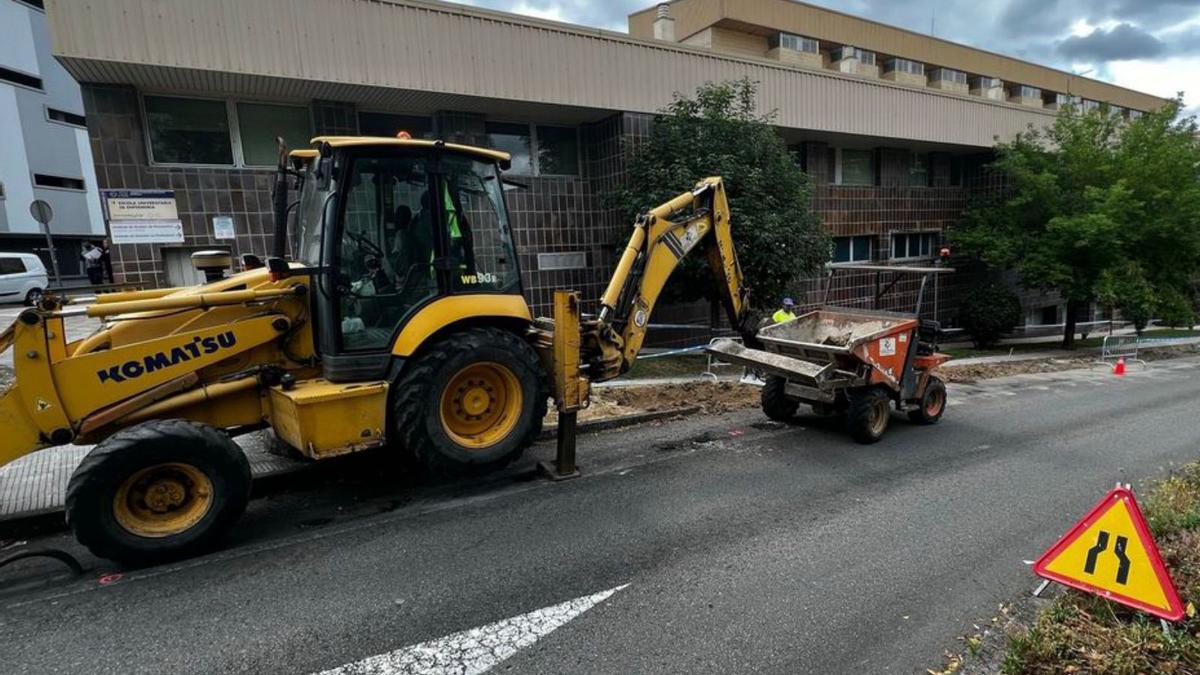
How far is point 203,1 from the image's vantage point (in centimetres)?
881

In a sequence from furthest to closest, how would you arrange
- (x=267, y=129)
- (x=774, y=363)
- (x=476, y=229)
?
(x=267, y=129)
(x=774, y=363)
(x=476, y=229)

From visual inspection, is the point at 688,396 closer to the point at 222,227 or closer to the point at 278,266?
the point at 278,266

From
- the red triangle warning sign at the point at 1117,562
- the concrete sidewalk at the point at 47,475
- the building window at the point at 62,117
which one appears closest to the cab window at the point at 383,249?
the concrete sidewalk at the point at 47,475

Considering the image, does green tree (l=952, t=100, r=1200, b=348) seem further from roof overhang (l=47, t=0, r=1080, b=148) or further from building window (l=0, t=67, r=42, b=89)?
building window (l=0, t=67, r=42, b=89)

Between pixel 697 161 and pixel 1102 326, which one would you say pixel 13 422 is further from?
pixel 1102 326

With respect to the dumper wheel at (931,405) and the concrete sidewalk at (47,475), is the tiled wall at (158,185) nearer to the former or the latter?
the concrete sidewalk at (47,475)

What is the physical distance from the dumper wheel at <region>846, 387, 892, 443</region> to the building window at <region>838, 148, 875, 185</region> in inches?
482

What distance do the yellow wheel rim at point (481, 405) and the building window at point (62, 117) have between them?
34.6 meters

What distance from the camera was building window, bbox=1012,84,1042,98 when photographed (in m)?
38.3

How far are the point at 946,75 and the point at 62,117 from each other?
45791 millimetres

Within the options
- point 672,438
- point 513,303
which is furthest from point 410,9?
point 672,438

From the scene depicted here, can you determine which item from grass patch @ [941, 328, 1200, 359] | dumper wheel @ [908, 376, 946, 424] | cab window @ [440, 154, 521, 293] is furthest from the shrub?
cab window @ [440, 154, 521, 293]

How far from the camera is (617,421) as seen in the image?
7.47 m

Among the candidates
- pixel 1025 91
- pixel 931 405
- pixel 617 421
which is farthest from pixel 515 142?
pixel 1025 91
